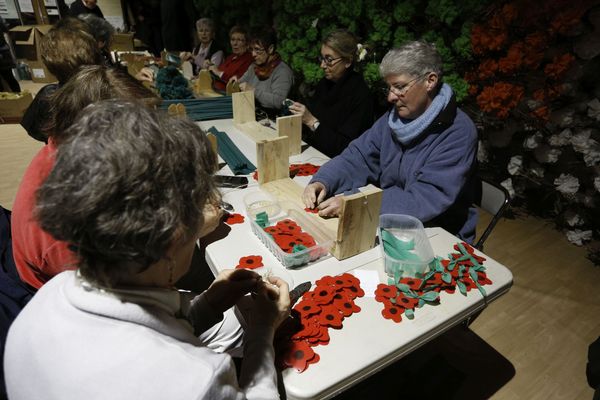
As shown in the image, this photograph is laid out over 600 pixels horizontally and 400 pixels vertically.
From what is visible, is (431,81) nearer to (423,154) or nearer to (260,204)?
(423,154)

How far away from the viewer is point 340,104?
107 inches

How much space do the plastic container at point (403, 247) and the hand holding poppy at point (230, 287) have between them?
495 millimetres

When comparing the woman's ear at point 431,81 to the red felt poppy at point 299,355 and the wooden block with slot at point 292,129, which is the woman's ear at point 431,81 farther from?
the red felt poppy at point 299,355

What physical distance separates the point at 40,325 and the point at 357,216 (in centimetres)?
96

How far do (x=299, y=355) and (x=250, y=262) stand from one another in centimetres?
43

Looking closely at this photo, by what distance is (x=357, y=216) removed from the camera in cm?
131

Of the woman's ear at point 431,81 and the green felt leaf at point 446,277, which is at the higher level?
the woman's ear at point 431,81

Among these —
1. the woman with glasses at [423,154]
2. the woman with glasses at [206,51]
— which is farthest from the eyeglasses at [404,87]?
the woman with glasses at [206,51]

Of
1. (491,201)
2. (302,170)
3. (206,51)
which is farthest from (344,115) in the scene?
(206,51)

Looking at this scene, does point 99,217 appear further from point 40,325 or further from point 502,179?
point 502,179


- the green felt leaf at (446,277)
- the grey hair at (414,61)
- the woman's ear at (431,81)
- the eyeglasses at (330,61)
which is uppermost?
the grey hair at (414,61)

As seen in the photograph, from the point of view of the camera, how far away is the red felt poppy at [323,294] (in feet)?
3.76

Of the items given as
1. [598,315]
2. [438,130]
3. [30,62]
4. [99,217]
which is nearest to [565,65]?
[438,130]

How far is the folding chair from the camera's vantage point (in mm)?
1739
